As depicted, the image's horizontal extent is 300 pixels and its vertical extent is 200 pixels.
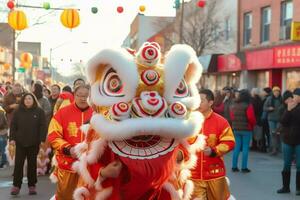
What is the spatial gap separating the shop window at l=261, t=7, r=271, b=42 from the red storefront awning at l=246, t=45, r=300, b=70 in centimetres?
78

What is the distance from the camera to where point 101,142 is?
11.0 ft

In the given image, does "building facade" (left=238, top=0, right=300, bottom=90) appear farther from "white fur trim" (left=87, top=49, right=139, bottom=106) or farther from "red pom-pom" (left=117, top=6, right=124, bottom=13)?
"white fur trim" (left=87, top=49, right=139, bottom=106)

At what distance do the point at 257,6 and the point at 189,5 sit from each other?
35.8 feet

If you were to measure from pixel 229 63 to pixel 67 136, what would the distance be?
20767 millimetres

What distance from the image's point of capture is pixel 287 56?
20.0 meters

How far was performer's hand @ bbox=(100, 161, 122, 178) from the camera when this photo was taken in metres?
3.27

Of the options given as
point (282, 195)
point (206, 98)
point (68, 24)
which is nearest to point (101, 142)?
point (206, 98)

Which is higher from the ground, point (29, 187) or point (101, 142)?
point (101, 142)

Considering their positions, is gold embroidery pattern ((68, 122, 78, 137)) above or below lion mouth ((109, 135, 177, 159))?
below

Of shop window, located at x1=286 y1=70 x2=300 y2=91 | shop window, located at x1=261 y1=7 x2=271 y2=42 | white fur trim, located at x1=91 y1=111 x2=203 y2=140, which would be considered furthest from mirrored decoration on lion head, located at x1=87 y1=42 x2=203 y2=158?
shop window, located at x1=261 y1=7 x2=271 y2=42

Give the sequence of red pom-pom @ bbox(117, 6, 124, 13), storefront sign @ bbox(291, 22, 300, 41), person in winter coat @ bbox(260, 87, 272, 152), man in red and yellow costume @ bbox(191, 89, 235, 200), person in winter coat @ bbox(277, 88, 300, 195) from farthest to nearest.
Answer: storefront sign @ bbox(291, 22, 300, 41)
red pom-pom @ bbox(117, 6, 124, 13)
person in winter coat @ bbox(260, 87, 272, 152)
person in winter coat @ bbox(277, 88, 300, 195)
man in red and yellow costume @ bbox(191, 89, 235, 200)

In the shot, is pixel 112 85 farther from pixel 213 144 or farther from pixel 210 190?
pixel 210 190

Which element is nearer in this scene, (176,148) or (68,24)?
(176,148)

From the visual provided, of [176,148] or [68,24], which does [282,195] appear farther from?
[68,24]
